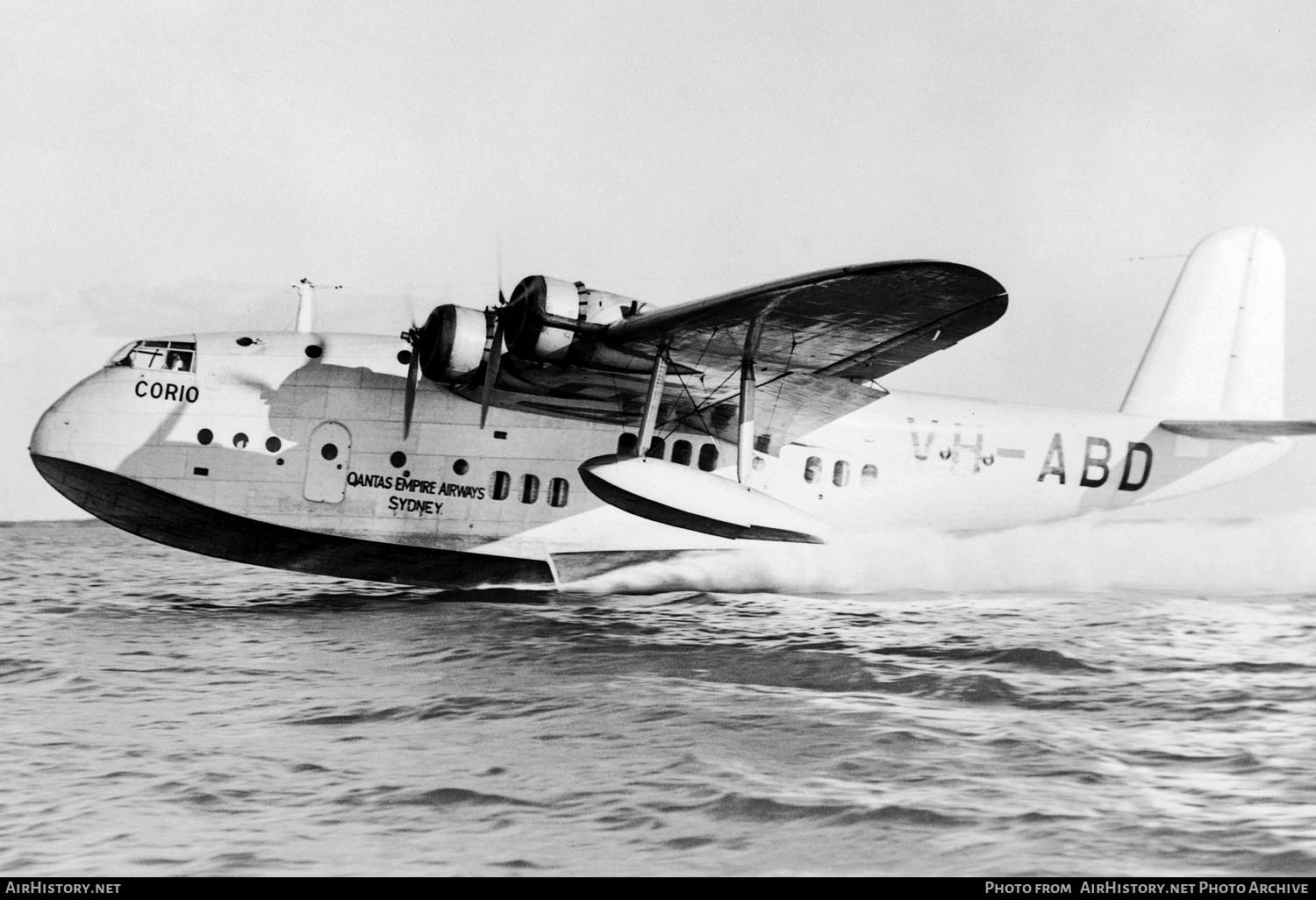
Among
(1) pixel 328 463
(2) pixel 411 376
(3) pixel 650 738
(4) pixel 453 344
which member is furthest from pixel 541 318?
(3) pixel 650 738

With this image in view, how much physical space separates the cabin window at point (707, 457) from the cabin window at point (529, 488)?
1995 millimetres

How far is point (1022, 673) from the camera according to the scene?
834cm

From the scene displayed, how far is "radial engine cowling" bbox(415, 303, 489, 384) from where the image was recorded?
11.4m

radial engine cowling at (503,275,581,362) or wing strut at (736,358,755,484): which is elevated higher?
radial engine cowling at (503,275,581,362)

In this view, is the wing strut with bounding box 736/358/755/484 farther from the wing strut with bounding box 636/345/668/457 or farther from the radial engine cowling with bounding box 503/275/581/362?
the radial engine cowling with bounding box 503/275/581/362

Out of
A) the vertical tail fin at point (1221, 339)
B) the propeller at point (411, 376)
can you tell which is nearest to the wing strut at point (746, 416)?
the propeller at point (411, 376)

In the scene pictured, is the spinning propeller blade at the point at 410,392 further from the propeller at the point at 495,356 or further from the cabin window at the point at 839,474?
the cabin window at the point at 839,474

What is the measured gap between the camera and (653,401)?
1100 centimetres

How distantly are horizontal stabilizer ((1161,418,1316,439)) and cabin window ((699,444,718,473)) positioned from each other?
651 centimetres

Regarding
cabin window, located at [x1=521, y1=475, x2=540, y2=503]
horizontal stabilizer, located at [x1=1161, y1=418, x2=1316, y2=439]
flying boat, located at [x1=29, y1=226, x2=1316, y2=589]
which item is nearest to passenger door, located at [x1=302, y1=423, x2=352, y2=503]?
flying boat, located at [x1=29, y1=226, x2=1316, y2=589]

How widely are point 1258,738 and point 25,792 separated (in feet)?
22.9

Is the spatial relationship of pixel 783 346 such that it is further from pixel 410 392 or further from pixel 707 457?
pixel 410 392

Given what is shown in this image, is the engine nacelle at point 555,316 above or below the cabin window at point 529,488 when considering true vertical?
above

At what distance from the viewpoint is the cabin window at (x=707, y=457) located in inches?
497
